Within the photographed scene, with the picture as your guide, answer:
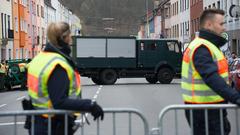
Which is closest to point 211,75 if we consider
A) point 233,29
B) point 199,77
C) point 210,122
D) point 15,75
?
point 199,77

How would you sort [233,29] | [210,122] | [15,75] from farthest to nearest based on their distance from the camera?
1. [233,29]
2. [15,75]
3. [210,122]

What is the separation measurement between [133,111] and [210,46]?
36.9 inches

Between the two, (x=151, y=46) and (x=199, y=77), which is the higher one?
(x=151, y=46)

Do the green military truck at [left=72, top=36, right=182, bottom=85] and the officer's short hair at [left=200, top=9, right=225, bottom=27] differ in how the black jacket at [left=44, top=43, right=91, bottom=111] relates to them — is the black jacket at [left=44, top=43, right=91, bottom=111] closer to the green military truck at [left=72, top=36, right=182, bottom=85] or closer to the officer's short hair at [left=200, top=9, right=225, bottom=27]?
the officer's short hair at [left=200, top=9, right=225, bottom=27]

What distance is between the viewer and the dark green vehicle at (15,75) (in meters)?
29.5

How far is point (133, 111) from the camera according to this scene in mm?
5258

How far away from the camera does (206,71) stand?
5.03m

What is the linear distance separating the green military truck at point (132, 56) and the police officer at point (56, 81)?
27427mm

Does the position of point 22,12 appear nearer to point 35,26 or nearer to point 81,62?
point 35,26

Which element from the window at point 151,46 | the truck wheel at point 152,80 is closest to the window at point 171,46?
the window at point 151,46

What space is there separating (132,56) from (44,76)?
2823cm

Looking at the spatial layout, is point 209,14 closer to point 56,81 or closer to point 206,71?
point 206,71

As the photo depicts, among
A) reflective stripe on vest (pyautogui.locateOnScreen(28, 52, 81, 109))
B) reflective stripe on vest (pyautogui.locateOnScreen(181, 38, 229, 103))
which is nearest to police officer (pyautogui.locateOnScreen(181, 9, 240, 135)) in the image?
reflective stripe on vest (pyautogui.locateOnScreen(181, 38, 229, 103))

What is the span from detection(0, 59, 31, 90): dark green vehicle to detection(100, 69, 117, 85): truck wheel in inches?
183
